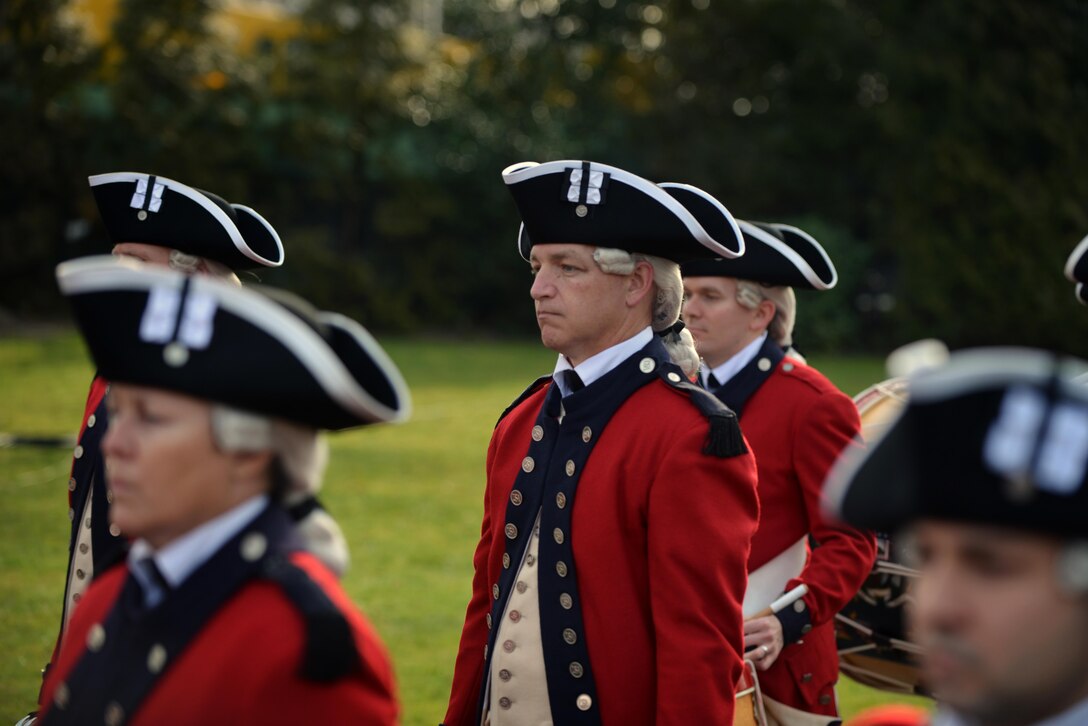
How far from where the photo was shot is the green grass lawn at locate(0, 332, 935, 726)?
7.39 m

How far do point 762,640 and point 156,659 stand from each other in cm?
234

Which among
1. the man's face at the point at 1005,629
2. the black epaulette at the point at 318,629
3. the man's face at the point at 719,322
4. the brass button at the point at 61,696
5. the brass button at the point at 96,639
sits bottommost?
the brass button at the point at 61,696

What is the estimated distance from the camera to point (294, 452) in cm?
245

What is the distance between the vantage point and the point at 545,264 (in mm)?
3801

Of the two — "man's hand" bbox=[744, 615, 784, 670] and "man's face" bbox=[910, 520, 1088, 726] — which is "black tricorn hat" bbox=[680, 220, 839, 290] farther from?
"man's face" bbox=[910, 520, 1088, 726]

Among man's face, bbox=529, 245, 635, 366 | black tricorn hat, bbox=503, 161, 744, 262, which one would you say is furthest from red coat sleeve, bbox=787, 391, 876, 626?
man's face, bbox=529, 245, 635, 366

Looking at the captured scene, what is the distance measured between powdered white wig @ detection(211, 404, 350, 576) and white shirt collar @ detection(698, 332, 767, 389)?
2508 millimetres

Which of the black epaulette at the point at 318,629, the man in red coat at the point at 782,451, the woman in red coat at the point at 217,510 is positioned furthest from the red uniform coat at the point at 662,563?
the black epaulette at the point at 318,629

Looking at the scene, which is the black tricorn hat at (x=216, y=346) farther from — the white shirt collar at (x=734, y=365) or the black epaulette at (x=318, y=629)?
the white shirt collar at (x=734, y=365)

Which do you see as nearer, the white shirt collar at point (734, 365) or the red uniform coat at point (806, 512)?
the red uniform coat at point (806, 512)

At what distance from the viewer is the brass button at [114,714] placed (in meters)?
2.32

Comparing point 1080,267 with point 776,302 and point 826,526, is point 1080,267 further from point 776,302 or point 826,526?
point 826,526

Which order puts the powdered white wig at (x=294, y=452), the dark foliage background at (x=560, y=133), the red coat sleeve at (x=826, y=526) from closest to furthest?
the powdered white wig at (x=294, y=452), the red coat sleeve at (x=826, y=526), the dark foliage background at (x=560, y=133)

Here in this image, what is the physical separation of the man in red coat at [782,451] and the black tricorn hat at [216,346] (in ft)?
7.44
